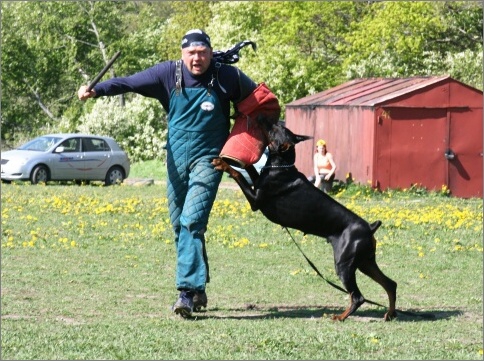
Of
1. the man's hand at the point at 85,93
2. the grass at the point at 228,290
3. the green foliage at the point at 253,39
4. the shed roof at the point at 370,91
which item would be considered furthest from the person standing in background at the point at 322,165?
the green foliage at the point at 253,39

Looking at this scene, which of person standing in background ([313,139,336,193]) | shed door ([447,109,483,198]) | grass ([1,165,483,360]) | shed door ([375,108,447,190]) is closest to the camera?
grass ([1,165,483,360])

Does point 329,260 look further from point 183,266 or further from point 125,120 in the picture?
point 125,120

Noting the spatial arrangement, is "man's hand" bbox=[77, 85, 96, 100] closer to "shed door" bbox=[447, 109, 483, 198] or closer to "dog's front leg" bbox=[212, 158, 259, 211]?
"dog's front leg" bbox=[212, 158, 259, 211]

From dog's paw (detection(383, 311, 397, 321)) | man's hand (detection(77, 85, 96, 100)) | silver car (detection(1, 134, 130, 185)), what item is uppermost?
man's hand (detection(77, 85, 96, 100))

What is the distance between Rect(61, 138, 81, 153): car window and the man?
21.6m

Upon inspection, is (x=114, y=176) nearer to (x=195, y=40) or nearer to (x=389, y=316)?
(x=195, y=40)

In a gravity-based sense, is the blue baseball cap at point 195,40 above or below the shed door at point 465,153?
above

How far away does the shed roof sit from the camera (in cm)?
2567

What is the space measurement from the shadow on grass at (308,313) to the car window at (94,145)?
2150 cm

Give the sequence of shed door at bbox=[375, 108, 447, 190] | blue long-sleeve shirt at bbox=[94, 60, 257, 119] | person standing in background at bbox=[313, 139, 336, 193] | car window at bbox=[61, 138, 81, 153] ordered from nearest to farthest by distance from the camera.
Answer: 1. blue long-sleeve shirt at bbox=[94, 60, 257, 119]
2. person standing in background at bbox=[313, 139, 336, 193]
3. shed door at bbox=[375, 108, 447, 190]
4. car window at bbox=[61, 138, 81, 153]

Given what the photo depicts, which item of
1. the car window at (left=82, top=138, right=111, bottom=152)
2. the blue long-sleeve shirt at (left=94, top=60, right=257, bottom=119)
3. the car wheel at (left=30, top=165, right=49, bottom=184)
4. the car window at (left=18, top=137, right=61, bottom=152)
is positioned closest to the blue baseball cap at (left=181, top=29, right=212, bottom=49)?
the blue long-sleeve shirt at (left=94, top=60, right=257, bottom=119)

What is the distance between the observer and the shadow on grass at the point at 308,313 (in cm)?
870

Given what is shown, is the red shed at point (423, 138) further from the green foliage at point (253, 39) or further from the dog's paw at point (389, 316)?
the dog's paw at point (389, 316)

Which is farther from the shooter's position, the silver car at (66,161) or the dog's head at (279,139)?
the silver car at (66,161)
